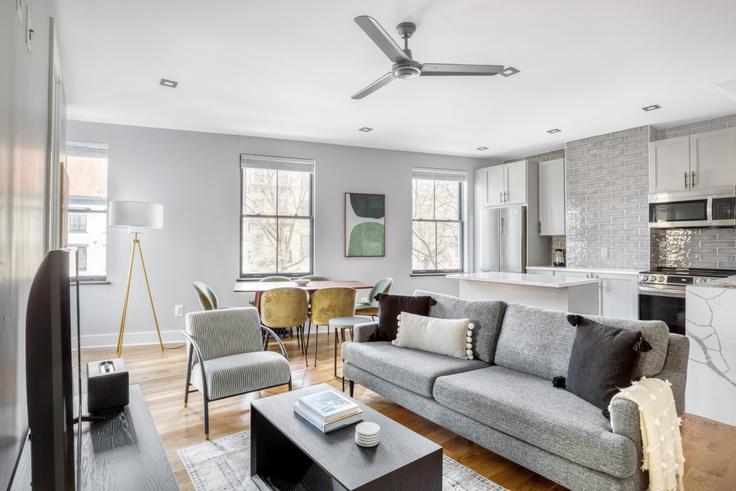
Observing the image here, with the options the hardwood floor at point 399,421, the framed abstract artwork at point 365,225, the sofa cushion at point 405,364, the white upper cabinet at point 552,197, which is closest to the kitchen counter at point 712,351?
the hardwood floor at point 399,421

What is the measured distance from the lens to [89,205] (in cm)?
480

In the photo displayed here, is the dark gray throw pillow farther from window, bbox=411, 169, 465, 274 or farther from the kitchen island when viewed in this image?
window, bbox=411, 169, 465, 274

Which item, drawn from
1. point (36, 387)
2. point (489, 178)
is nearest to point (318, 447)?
point (36, 387)

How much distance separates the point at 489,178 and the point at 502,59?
11.8 ft

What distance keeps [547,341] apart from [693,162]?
3506mm

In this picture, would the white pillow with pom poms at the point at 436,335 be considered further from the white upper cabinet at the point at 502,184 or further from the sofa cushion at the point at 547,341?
the white upper cabinet at the point at 502,184

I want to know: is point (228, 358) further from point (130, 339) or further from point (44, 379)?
point (130, 339)

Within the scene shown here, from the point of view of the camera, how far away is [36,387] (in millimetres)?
621

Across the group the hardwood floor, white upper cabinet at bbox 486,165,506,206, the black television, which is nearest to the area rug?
the hardwood floor

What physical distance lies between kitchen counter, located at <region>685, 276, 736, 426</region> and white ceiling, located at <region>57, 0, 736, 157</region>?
1.78m

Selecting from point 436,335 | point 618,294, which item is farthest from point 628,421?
point 618,294

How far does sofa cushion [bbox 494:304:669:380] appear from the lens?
2094 millimetres

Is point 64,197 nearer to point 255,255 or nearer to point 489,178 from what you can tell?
point 255,255

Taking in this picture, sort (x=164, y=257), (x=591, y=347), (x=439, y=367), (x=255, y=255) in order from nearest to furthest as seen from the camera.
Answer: (x=591, y=347)
(x=439, y=367)
(x=164, y=257)
(x=255, y=255)
